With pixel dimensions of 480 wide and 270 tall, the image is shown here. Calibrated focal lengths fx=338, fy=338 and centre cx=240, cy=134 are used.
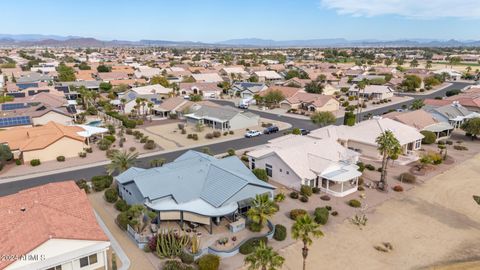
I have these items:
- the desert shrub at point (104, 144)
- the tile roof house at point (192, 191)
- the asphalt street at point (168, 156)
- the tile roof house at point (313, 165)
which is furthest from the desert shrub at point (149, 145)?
the tile roof house at point (192, 191)

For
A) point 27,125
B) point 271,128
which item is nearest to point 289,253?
point 271,128

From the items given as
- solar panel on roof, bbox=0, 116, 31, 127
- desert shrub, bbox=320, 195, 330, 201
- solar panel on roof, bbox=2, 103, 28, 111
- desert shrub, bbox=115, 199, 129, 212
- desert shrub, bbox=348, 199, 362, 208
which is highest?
solar panel on roof, bbox=2, 103, 28, 111

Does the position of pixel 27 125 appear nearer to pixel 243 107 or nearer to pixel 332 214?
pixel 243 107

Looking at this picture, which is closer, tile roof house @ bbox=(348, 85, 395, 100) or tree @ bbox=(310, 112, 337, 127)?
tree @ bbox=(310, 112, 337, 127)

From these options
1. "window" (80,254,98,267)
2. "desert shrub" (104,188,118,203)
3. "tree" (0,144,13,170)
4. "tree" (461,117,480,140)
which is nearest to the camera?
"window" (80,254,98,267)

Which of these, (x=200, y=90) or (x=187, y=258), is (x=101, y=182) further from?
(x=200, y=90)

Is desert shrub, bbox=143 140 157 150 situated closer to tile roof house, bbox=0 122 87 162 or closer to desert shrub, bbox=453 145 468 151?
tile roof house, bbox=0 122 87 162

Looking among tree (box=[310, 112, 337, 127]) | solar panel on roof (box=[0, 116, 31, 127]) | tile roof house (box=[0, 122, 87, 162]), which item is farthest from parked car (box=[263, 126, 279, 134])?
solar panel on roof (box=[0, 116, 31, 127])

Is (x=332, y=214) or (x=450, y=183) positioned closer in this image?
(x=332, y=214)
